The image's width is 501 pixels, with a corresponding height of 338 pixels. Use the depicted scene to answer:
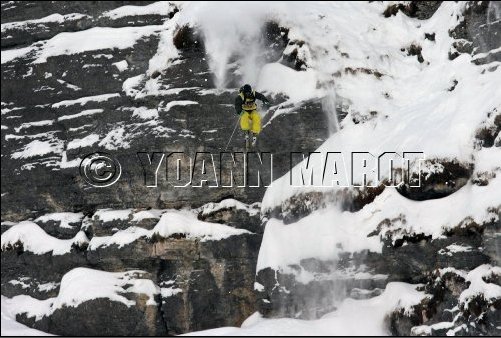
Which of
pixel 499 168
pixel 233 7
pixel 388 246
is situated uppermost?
pixel 233 7

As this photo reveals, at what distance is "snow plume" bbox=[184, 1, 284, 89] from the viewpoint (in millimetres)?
22797

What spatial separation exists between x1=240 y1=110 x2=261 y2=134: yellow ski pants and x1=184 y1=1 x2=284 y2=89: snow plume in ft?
7.27

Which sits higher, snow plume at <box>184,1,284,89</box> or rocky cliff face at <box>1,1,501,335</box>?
snow plume at <box>184,1,284,89</box>

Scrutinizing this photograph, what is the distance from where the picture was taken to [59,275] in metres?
22.9

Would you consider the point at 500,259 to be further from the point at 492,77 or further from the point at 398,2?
the point at 398,2

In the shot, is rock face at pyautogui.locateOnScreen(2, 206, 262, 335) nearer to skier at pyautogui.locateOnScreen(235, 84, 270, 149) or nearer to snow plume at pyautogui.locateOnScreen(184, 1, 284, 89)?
skier at pyautogui.locateOnScreen(235, 84, 270, 149)

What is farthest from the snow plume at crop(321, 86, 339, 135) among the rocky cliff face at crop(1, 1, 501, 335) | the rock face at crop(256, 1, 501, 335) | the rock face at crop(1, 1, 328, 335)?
the rock face at crop(256, 1, 501, 335)

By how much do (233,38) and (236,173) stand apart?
442 cm

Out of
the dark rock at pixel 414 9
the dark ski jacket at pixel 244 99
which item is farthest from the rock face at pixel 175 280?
the dark rock at pixel 414 9

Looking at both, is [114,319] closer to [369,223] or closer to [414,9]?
[369,223]

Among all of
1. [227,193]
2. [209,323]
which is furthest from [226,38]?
[209,323]

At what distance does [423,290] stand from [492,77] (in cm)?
632

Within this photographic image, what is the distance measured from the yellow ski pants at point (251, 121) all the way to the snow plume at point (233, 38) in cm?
222

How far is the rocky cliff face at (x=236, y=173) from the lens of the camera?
717 inches
